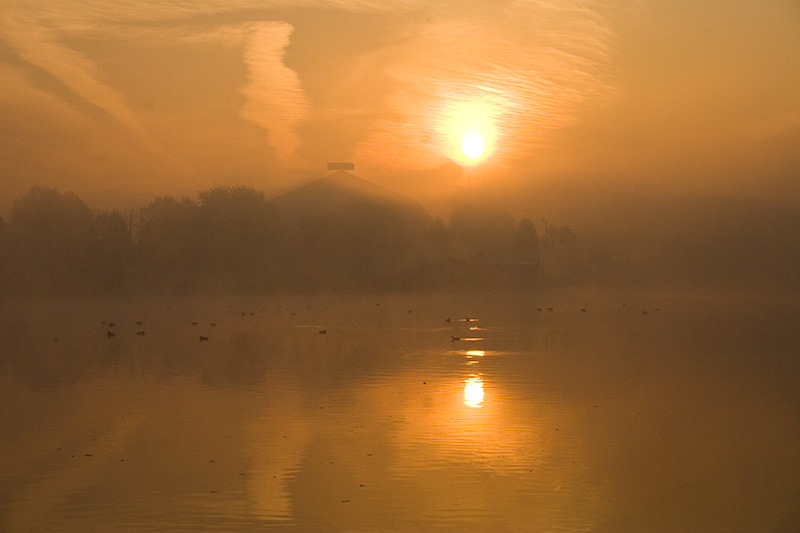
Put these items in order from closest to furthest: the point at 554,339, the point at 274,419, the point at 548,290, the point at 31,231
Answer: the point at 274,419 < the point at 554,339 < the point at 31,231 < the point at 548,290

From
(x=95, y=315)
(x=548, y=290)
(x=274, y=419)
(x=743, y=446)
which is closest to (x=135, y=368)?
(x=274, y=419)

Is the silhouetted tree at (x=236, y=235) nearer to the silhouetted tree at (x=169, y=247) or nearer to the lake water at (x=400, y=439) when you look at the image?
the silhouetted tree at (x=169, y=247)

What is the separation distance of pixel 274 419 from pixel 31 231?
300 feet

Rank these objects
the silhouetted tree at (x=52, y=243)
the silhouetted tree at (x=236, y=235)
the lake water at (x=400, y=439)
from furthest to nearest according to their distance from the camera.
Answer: the silhouetted tree at (x=236, y=235) < the silhouetted tree at (x=52, y=243) < the lake water at (x=400, y=439)

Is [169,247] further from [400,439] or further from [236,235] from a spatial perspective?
[400,439]

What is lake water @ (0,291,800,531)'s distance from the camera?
1307 centimetres

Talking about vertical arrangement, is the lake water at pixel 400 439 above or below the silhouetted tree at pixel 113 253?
below

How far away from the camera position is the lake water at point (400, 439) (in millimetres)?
13070

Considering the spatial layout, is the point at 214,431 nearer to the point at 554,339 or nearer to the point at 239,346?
the point at 239,346

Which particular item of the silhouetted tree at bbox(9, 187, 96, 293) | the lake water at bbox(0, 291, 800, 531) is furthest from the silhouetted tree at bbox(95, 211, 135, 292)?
the lake water at bbox(0, 291, 800, 531)

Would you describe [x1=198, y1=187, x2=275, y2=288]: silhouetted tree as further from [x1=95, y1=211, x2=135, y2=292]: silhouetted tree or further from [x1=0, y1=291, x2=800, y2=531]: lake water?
[x1=0, y1=291, x2=800, y2=531]: lake water

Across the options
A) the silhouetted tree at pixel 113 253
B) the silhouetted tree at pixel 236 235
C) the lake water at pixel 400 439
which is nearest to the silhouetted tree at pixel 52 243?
the silhouetted tree at pixel 113 253

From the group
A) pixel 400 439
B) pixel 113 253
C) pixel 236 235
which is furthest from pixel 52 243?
pixel 400 439

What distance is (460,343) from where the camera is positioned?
136ft
